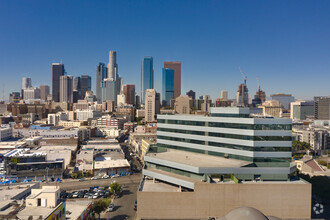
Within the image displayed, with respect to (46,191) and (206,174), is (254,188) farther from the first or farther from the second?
(46,191)

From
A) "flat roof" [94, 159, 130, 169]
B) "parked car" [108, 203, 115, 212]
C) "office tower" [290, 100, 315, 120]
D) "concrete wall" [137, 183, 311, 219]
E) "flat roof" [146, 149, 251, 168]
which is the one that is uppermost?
"office tower" [290, 100, 315, 120]

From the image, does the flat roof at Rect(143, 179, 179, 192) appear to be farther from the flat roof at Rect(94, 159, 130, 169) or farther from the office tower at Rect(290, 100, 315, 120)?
the office tower at Rect(290, 100, 315, 120)

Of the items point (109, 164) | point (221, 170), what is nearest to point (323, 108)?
point (109, 164)

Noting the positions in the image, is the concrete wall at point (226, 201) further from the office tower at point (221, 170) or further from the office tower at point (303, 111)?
→ the office tower at point (303, 111)

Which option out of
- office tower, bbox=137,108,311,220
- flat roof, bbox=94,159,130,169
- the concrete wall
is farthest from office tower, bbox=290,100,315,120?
the concrete wall

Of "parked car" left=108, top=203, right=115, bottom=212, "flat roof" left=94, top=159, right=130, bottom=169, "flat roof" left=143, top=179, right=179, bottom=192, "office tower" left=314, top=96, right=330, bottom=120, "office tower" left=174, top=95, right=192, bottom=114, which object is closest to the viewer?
"flat roof" left=143, top=179, right=179, bottom=192

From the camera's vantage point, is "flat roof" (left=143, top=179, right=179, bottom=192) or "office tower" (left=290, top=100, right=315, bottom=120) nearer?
"flat roof" (left=143, top=179, right=179, bottom=192)
